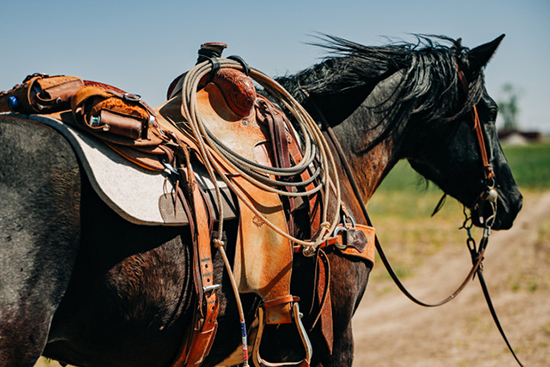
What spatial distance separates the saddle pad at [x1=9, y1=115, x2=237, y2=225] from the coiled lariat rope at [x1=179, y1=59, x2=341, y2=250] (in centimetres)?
26

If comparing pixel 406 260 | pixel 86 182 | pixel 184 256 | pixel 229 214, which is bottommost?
pixel 406 260

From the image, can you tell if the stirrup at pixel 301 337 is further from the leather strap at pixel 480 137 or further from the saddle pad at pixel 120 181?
the leather strap at pixel 480 137

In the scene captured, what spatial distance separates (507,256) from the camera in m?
9.96

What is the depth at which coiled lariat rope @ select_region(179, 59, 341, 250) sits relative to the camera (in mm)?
2075

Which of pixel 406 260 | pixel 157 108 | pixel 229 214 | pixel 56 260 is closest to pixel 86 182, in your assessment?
pixel 56 260

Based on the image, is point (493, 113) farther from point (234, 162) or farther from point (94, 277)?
point (94, 277)

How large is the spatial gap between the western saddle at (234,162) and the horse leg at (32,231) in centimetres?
19

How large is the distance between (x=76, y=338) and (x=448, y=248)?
10.7 meters

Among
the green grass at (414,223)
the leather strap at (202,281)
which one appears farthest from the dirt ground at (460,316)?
the leather strap at (202,281)

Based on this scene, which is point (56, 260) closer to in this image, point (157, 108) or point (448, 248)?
point (157, 108)

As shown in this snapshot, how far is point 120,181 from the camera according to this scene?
1.77 m

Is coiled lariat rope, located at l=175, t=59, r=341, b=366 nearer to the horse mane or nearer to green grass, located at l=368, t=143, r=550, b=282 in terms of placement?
the horse mane

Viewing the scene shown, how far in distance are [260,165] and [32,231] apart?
100 cm

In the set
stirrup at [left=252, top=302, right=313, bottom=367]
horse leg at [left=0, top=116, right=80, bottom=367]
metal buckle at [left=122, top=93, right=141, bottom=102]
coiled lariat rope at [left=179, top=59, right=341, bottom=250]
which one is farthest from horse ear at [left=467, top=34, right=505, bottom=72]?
horse leg at [left=0, top=116, right=80, bottom=367]
